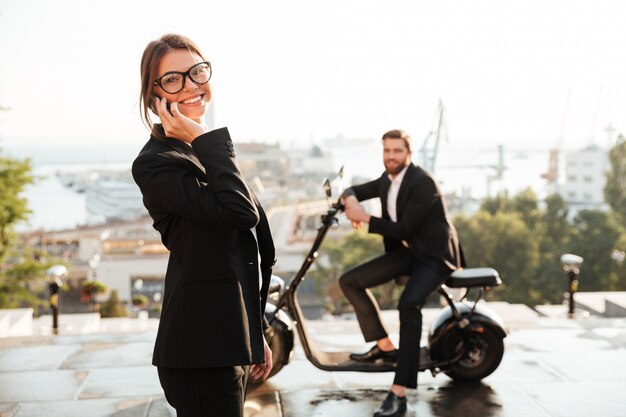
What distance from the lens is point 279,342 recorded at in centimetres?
427

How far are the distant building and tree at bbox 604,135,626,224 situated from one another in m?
52.0

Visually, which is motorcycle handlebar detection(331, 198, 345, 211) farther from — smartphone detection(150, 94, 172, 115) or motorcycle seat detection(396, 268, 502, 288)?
smartphone detection(150, 94, 172, 115)

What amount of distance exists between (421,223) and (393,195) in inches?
8.6

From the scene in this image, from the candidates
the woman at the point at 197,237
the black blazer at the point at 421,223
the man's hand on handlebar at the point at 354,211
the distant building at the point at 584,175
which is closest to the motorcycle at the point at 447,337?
the black blazer at the point at 421,223

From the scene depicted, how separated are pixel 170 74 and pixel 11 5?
406ft

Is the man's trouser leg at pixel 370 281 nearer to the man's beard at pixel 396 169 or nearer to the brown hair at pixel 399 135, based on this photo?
the man's beard at pixel 396 169

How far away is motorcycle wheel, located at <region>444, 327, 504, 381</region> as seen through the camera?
4453 millimetres

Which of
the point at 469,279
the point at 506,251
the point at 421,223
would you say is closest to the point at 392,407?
the point at 469,279

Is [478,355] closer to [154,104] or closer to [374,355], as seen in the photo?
[374,355]

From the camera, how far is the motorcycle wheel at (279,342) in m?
4.23

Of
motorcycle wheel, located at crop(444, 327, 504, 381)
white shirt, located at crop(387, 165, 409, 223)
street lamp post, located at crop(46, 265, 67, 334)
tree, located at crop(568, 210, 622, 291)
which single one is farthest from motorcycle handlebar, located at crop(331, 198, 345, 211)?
tree, located at crop(568, 210, 622, 291)

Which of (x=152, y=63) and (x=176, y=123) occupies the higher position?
(x=152, y=63)

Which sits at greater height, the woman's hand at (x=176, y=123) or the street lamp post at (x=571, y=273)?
the woman's hand at (x=176, y=123)

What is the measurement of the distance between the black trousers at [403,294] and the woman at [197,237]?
2213 millimetres
